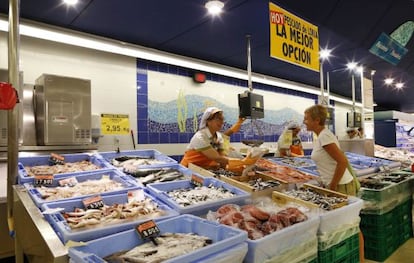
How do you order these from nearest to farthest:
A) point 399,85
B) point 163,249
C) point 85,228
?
1. point 163,249
2. point 85,228
3. point 399,85

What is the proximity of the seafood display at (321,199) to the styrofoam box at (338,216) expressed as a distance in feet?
0.22

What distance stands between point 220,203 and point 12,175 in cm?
155

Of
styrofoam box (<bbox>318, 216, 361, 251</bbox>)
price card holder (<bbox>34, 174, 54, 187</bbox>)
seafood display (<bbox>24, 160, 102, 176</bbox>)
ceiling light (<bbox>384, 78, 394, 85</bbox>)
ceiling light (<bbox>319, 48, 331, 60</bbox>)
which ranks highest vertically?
ceiling light (<bbox>319, 48, 331, 60</bbox>)

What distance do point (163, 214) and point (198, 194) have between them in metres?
0.51

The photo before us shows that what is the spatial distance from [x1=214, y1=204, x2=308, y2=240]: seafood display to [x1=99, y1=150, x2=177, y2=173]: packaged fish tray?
1119 millimetres

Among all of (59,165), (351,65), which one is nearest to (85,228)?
(59,165)

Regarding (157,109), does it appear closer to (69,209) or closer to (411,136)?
(69,209)

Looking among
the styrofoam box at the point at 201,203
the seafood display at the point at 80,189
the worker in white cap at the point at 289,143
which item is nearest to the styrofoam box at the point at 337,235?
the styrofoam box at the point at 201,203

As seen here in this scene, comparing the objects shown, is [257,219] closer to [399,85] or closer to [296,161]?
[296,161]

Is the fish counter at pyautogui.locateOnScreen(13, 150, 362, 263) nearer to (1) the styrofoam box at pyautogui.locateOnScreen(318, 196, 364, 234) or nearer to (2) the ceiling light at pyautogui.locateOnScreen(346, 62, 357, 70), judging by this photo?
(1) the styrofoam box at pyautogui.locateOnScreen(318, 196, 364, 234)

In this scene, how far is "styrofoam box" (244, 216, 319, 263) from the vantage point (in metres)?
1.64

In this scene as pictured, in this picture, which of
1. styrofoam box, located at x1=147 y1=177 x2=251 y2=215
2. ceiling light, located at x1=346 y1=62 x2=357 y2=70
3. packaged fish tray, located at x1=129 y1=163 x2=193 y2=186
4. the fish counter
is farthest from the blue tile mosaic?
styrofoam box, located at x1=147 y1=177 x2=251 y2=215

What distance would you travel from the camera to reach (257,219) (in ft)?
6.75

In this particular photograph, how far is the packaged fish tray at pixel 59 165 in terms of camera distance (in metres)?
2.61
